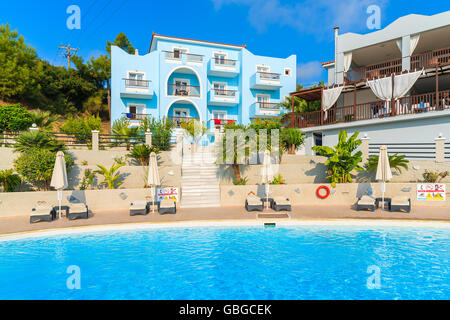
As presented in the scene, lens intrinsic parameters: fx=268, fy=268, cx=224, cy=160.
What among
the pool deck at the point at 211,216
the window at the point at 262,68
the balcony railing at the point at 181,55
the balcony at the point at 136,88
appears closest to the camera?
the pool deck at the point at 211,216

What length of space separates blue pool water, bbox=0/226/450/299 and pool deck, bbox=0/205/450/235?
986 millimetres

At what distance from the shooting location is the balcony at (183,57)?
30562 millimetres

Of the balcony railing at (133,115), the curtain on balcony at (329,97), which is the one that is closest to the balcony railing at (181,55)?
the balcony railing at (133,115)

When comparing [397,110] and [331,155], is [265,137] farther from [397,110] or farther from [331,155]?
[397,110]

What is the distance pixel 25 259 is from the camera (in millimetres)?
7953

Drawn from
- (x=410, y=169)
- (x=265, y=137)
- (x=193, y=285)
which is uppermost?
(x=265, y=137)

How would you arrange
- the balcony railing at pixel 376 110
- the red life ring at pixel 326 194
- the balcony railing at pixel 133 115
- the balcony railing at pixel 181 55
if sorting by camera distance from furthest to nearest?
the balcony railing at pixel 181 55
the balcony railing at pixel 133 115
the balcony railing at pixel 376 110
the red life ring at pixel 326 194

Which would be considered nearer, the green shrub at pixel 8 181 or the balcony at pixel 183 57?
the green shrub at pixel 8 181

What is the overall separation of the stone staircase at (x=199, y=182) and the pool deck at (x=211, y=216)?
3.91 ft

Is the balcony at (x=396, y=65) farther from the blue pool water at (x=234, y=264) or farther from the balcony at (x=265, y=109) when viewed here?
the blue pool water at (x=234, y=264)

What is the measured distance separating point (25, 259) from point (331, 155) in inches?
602

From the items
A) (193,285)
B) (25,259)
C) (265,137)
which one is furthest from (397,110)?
(25,259)

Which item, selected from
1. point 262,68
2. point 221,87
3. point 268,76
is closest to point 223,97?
point 221,87

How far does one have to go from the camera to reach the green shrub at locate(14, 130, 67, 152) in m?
14.2
